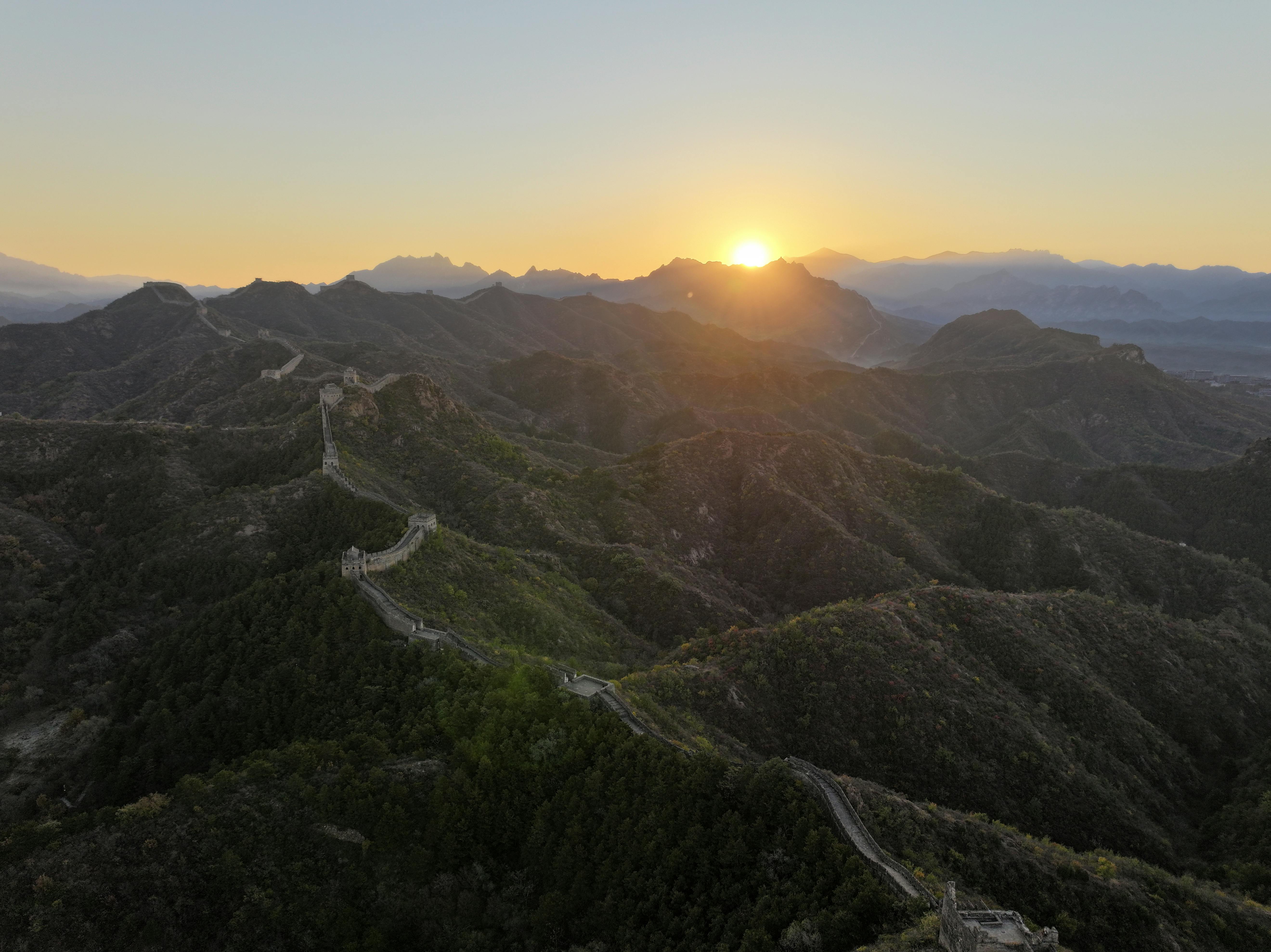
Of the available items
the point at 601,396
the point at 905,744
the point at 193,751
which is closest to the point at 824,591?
the point at 905,744

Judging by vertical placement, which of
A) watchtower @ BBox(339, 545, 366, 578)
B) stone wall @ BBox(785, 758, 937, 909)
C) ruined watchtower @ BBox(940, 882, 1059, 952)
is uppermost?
watchtower @ BBox(339, 545, 366, 578)

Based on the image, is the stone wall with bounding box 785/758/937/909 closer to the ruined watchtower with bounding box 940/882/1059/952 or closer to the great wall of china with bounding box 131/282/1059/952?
the great wall of china with bounding box 131/282/1059/952

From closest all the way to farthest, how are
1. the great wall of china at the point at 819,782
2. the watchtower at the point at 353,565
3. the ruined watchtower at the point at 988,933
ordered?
the ruined watchtower at the point at 988,933 → the great wall of china at the point at 819,782 → the watchtower at the point at 353,565

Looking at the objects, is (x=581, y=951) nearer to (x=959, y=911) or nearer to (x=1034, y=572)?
(x=959, y=911)

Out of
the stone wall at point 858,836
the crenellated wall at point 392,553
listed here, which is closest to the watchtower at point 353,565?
the crenellated wall at point 392,553

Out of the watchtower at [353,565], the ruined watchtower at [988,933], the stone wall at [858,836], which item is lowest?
the stone wall at [858,836]

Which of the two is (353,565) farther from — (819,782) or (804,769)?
(819,782)

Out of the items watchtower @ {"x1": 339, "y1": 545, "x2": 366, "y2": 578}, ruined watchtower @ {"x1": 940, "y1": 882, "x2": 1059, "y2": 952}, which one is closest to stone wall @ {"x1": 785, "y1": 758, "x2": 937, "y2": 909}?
ruined watchtower @ {"x1": 940, "y1": 882, "x2": 1059, "y2": 952}

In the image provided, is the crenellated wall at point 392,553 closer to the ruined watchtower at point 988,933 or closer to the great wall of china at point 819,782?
the great wall of china at point 819,782
